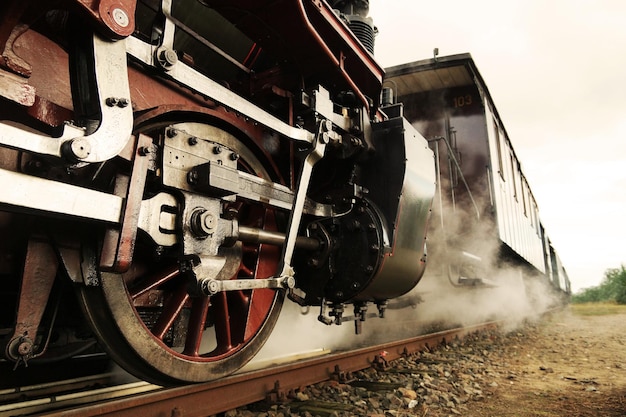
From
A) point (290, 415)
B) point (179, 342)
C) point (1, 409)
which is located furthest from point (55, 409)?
point (290, 415)

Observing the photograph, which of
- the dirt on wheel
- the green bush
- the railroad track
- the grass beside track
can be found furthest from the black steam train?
the green bush

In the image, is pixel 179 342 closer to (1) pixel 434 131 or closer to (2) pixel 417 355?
(2) pixel 417 355

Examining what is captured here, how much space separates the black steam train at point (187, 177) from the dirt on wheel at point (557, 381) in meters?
0.92

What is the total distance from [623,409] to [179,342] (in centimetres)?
237

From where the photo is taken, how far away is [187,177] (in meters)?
1.60

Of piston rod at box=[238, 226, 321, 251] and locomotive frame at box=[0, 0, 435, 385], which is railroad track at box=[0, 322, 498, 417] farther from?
piston rod at box=[238, 226, 321, 251]

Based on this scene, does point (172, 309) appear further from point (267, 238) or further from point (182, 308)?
point (267, 238)

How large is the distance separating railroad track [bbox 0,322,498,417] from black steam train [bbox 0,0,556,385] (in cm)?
18

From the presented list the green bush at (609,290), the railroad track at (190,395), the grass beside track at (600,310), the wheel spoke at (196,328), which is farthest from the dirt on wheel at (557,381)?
the green bush at (609,290)

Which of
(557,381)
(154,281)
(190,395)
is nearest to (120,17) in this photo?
(154,281)

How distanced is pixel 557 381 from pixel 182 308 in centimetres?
275

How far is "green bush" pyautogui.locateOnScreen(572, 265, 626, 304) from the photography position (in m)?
20.7

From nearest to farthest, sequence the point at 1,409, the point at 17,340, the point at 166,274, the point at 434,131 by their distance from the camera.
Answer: the point at 17,340, the point at 1,409, the point at 166,274, the point at 434,131

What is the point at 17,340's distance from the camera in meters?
1.33
